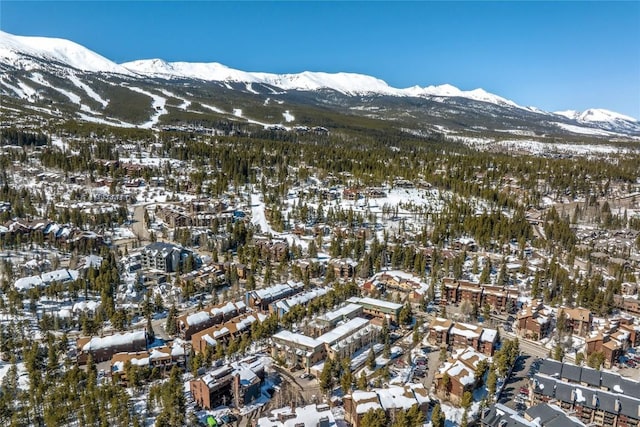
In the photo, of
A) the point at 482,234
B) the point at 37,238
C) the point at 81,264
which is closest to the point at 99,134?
the point at 37,238

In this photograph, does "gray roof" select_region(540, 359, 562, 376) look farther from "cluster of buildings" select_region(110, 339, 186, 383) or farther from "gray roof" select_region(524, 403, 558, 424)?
"cluster of buildings" select_region(110, 339, 186, 383)

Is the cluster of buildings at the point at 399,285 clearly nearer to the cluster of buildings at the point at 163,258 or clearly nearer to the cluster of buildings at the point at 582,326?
the cluster of buildings at the point at 582,326

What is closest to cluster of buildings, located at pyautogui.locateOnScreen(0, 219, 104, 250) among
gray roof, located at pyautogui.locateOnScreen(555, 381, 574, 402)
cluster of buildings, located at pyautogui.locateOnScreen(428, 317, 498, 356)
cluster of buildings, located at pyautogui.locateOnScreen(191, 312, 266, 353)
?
cluster of buildings, located at pyautogui.locateOnScreen(191, 312, 266, 353)

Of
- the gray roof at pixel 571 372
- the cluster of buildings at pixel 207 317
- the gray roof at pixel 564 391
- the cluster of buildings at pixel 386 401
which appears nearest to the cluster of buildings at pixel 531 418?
the gray roof at pixel 564 391

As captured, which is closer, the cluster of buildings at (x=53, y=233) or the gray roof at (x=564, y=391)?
the gray roof at (x=564, y=391)

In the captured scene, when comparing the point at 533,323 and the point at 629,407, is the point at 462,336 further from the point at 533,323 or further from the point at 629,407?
the point at 629,407

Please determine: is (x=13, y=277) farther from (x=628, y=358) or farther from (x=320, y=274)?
(x=628, y=358)
